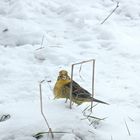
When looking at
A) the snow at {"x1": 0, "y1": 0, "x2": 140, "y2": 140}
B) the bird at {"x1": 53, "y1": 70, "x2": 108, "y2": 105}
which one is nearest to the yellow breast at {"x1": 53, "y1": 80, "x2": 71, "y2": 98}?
the bird at {"x1": 53, "y1": 70, "x2": 108, "y2": 105}

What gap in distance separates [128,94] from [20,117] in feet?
4.56

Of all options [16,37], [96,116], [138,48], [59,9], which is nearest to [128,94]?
[96,116]

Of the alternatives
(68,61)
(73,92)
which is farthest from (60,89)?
(68,61)

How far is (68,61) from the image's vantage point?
5742 millimetres

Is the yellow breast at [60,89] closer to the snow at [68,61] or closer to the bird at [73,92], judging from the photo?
the bird at [73,92]

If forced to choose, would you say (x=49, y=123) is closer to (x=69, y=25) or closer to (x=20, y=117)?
(x=20, y=117)

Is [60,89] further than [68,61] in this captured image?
No

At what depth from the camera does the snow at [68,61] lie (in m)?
3.79

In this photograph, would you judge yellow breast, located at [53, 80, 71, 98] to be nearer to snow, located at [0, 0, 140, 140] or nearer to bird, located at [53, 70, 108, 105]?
bird, located at [53, 70, 108, 105]

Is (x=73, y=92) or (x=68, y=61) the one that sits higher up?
(x=68, y=61)

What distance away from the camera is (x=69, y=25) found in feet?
21.7

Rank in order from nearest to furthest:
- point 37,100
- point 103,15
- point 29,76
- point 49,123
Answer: point 49,123 → point 37,100 → point 29,76 → point 103,15

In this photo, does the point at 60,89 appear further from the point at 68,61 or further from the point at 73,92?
the point at 68,61

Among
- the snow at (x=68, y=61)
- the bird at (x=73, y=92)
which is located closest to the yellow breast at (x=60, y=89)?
the bird at (x=73, y=92)
